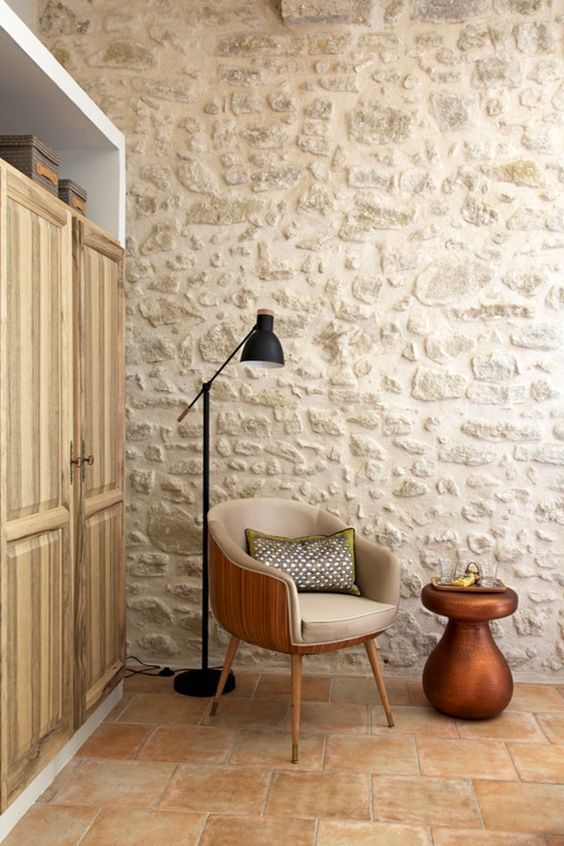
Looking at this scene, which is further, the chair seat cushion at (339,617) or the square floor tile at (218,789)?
the chair seat cushion at (339,617)

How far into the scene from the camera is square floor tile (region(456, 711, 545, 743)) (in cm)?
328

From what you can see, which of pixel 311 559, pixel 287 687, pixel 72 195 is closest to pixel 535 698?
pixel 287 687

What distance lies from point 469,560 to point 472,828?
159 cm

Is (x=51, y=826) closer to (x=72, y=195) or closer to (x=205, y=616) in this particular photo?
(x=205, y=616)

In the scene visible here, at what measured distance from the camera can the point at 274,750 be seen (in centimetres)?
311

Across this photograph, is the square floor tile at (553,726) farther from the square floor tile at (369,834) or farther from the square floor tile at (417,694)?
the square floor tile at (369,834)

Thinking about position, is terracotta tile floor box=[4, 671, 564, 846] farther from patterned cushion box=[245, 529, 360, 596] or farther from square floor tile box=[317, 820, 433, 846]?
patterned cushion box=[245, 529, 360, 596]

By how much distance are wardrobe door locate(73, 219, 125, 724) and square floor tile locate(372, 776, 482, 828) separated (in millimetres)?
1125

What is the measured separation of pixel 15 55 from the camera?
257 centimetres

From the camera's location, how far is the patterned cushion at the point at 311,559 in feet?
11.4

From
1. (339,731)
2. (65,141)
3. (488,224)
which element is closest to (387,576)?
(339,731)

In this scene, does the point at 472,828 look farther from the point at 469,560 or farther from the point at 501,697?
the point at 469,560

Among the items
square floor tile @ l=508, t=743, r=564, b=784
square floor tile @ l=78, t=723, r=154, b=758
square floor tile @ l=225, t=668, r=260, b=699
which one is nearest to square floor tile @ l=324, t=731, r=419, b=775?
square floor tile @ l=508, t=743, r=564, b=784

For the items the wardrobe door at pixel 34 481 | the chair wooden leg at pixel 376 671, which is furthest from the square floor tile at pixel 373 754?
the wardrobe door at pixel 34 481
